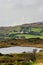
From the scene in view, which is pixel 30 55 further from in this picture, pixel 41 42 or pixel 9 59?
pixel 41 42

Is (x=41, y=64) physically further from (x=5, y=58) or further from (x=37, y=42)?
(x=37, y=42)

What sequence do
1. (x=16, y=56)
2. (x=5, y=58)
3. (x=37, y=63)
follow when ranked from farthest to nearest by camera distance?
(x=16, y=56) < (x=5, y=58) < (x=37, y=63)

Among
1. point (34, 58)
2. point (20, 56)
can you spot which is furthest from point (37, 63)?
point (20, 56)

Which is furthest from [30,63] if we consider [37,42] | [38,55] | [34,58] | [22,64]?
[37,42]

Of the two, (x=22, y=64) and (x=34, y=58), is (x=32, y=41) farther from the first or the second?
(x=22, y=64)

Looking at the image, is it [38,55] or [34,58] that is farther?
[38,55]

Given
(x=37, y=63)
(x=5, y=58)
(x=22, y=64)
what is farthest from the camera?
(x=5, y=58)

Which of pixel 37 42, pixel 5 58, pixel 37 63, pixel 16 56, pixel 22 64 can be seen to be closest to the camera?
pixel 22 64

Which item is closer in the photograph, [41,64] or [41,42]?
[41,64]

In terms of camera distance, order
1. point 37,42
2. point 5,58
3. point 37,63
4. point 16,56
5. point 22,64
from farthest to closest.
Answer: point 37,42
point 16,56
point 5,58
point 37,63
point 22,64
